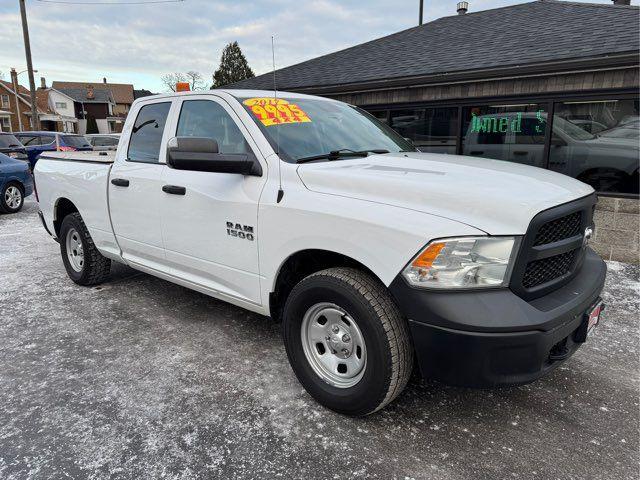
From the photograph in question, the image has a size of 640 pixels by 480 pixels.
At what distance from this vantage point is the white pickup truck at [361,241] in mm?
2123

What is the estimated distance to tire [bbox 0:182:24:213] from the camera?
9.83m

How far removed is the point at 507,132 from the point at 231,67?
46.5 metres

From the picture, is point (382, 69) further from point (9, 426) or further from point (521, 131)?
point (9, 426)

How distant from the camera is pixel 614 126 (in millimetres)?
6117

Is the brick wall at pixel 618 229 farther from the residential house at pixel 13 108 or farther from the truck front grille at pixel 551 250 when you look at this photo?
the residential house at pixel 13 108

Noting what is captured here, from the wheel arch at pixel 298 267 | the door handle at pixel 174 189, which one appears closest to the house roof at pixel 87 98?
the door handle at pixel 174 189

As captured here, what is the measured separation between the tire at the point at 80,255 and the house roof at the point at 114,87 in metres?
80.7

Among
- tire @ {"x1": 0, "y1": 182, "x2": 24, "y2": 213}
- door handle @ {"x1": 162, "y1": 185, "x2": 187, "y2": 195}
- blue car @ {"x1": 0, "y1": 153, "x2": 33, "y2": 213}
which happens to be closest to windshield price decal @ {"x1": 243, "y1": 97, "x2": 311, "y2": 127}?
door handle @ {"x1": 162, "y1": 185, "x2": 187, "y2": 195}

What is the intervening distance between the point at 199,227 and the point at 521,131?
556 centimetres

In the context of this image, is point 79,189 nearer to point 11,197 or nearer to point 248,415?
point 248,415

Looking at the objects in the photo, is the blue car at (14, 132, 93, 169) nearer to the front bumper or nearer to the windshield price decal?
the windshield price decal

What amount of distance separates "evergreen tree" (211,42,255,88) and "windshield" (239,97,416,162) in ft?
158

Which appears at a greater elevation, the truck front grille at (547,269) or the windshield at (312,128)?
the windshield at (312,128)

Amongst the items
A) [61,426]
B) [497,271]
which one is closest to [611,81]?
[497,271]
